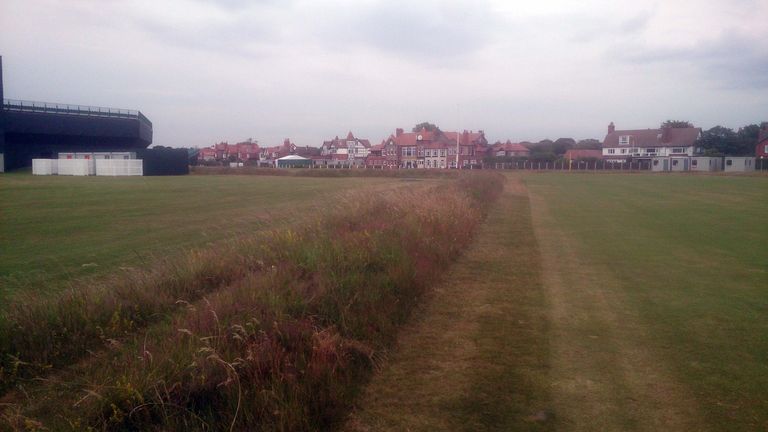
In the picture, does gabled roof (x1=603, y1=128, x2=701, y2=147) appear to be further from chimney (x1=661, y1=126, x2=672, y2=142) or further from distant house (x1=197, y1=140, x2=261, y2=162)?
distant house (x1=197, y1=140, x2=261, y2=162)

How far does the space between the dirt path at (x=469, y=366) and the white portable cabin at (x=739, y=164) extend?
250 ft

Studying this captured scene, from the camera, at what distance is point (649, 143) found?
101 meters

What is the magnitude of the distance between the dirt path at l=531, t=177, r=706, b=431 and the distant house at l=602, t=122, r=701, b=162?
302 feet

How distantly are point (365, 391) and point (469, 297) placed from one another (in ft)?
13.0

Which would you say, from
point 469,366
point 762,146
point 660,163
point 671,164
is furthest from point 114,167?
point 762,146

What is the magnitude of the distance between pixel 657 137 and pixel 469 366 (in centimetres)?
10508

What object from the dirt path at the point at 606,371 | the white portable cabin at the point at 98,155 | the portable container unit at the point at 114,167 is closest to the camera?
the dirt path at the point at 606,371

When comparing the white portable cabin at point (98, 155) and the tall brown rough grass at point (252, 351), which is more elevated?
the white portable cabin at point (98, 155)

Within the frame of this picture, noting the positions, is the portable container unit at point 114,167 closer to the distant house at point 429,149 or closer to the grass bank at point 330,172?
the grass bank at point 330,172

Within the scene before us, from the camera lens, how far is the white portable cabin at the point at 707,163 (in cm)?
8219

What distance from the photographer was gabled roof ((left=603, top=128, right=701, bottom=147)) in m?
96.8

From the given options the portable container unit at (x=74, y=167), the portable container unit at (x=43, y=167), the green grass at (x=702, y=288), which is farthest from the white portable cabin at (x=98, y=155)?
the green grass at (x=702, y=288)

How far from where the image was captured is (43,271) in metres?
11.3

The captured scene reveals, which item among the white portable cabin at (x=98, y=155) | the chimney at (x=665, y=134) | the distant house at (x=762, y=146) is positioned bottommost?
the white portable cabin at (x=98, y=155)
